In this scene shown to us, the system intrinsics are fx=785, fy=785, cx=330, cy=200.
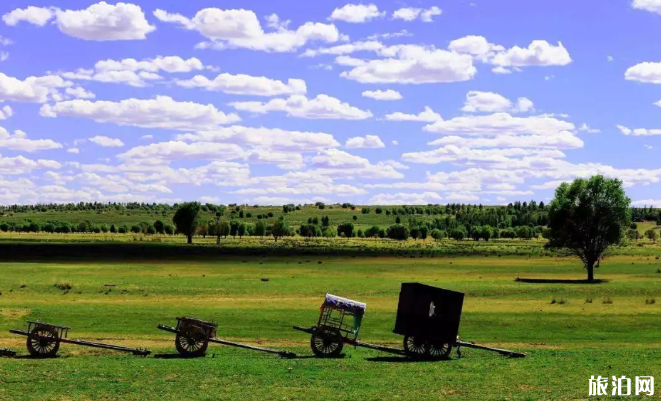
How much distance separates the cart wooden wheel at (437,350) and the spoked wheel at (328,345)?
13.1ft

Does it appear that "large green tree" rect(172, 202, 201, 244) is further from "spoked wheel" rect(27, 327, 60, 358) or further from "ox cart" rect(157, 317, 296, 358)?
"ox cart" rect(157, 317, 296, 358)

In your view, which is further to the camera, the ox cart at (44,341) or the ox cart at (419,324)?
the ox cart at (419,324)

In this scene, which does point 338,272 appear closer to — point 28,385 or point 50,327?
point 50,327

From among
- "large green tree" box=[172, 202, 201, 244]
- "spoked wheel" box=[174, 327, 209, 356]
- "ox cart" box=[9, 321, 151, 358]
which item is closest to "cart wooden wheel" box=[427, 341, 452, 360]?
"spoked wheel" box=[174, 327, 209, 356]

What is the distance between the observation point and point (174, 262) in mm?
115688

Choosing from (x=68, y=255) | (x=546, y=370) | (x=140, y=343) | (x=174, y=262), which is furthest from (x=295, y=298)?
(x=68, y=255)

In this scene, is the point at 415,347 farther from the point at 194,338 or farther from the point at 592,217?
the point at 592,217

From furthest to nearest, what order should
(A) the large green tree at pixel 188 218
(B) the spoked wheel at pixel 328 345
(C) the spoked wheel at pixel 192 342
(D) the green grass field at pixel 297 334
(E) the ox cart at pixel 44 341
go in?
(A) the large green tree at pixel 188 218 < (B) the spoked wheel at pixel 328 345 < (C) the spoked wheel at pixel 192 342 < (E) the ox cart at pixel 44 341 < (D) the green grass field at pixel 297 334

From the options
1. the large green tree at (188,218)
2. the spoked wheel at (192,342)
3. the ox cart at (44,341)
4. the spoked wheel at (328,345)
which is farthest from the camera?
the large green tree at (188,218)

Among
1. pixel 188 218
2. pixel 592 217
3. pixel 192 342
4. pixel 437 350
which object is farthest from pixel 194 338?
pixel 188 218

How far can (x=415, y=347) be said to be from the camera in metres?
35.7

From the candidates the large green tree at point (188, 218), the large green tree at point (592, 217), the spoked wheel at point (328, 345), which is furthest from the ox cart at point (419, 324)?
the large green tree at point (188, 218)

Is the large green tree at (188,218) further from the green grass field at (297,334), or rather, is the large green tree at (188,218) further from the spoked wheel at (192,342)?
the spoked wheel at (192,342)

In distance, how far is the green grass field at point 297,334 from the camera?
27.2 metres
